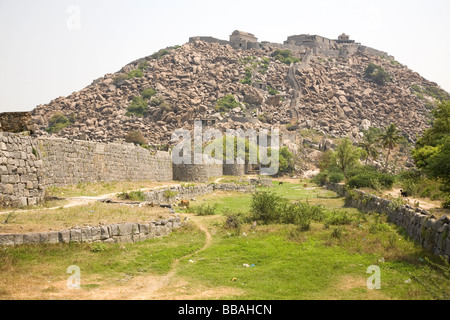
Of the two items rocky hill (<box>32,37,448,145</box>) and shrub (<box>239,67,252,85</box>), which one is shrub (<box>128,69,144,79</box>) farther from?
shrub (<box>239,67,252,85</box>)

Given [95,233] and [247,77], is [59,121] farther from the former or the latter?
[95,233]

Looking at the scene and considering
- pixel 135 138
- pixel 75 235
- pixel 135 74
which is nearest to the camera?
pixel 75 235

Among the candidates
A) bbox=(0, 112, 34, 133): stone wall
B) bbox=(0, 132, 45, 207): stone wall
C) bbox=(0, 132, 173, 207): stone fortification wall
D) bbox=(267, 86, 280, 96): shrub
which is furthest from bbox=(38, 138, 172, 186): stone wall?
bbox=(267, 86, 280, 96): shrub

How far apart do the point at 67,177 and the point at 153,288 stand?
12.8 metres

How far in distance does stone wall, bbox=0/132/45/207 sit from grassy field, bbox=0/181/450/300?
14.2ft

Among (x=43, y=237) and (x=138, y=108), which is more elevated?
(x=138, y=108)

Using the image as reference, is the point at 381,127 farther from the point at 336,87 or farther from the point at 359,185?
the point at 359,185

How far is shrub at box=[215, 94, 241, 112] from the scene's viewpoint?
83938mm

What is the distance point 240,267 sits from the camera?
1007 cm

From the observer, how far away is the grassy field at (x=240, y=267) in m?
7.76

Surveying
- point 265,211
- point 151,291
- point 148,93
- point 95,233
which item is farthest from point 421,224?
point 148,93

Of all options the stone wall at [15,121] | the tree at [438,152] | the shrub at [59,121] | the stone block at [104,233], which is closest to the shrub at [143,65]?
the shrub at [59,121]

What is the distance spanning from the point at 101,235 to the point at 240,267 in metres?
3.92
